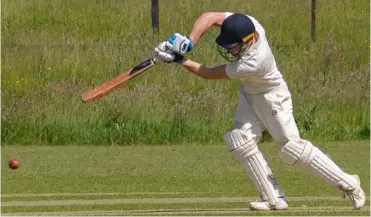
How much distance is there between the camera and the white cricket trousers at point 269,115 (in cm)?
942

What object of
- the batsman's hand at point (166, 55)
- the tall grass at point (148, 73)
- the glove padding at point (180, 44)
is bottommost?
the tall grass at point (148, 73)

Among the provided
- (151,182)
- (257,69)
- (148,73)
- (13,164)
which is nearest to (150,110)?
(148,73)

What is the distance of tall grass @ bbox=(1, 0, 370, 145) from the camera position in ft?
59.1

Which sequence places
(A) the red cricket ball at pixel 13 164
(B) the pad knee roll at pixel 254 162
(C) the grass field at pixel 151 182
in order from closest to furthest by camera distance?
(B) the pad knee roll at pixel 254 162, (C) the grass field at pixel 151 182, (A) the red cricket ball at pixel 13 164

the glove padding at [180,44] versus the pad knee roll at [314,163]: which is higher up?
the glove padding at [180,44]

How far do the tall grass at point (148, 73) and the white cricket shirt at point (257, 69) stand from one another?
8.24 m

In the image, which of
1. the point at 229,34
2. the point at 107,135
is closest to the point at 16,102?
the point at 107,135

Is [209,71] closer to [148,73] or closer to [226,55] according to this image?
[226,55]

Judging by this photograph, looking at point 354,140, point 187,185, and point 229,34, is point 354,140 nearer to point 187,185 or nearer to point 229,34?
point 187,185

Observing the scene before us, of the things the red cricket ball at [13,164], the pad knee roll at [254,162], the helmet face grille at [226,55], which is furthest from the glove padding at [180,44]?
the red cricket ball at [13,164]

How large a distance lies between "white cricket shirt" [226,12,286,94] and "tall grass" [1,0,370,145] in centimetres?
824

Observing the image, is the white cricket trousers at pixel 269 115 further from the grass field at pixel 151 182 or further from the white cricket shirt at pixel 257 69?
the grass field at pixel 151 182

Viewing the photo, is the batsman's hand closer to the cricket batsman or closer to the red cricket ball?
the cricket batsman

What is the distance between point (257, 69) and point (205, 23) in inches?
21.2
